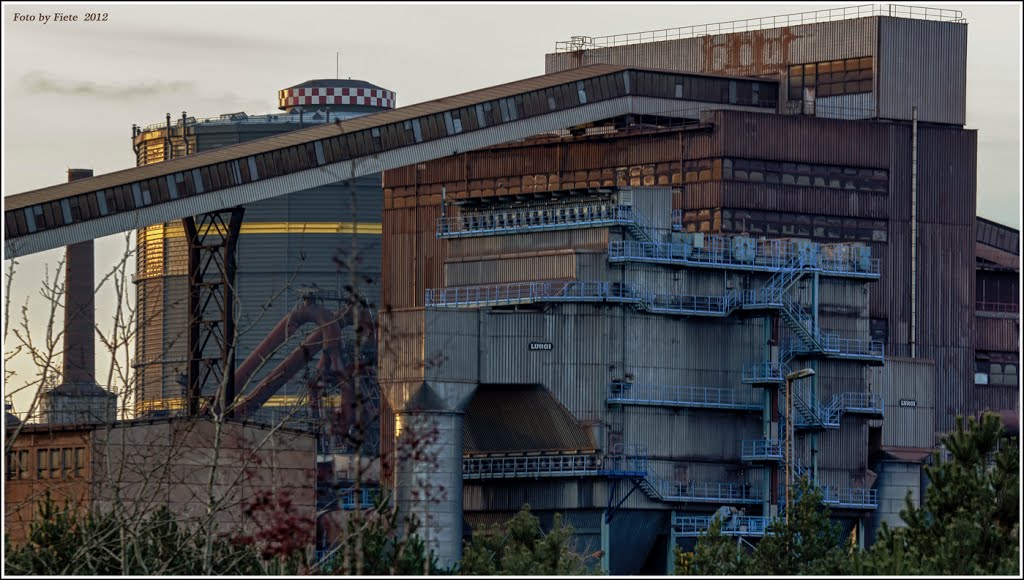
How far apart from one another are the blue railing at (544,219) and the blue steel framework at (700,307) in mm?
39

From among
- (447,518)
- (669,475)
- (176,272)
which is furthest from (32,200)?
(176,272)

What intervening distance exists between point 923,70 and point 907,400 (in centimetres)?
1965

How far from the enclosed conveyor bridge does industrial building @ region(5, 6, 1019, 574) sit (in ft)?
0.37

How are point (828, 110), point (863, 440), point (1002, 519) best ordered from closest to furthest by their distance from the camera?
point (1002, 519)
point (863, 440)
point (828, 110)

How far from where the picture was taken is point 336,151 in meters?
86.7

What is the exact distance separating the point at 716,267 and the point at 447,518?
49.0ft

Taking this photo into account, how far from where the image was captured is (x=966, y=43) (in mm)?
108000

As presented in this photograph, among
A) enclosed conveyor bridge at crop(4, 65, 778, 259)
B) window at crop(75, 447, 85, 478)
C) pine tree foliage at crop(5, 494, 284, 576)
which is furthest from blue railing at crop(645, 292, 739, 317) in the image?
pine tree foliage at crop(5, 494, 284, 576)

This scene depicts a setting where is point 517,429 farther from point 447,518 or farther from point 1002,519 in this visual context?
point 1002,519

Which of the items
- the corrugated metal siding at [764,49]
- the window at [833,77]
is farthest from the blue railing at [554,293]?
the window at [833,77]

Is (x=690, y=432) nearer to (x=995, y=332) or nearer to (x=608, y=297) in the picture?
(x=608, y=297)

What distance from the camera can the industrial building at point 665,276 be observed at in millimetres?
79938

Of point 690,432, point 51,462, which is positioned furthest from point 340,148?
point 51,462

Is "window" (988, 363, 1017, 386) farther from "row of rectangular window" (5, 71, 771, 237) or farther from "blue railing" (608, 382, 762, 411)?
"blue railing" (608, 382, 762, 411)
